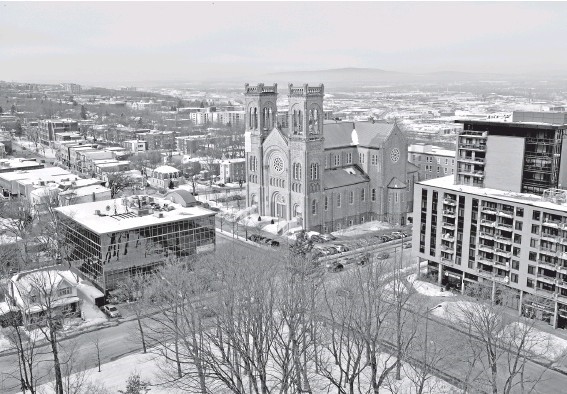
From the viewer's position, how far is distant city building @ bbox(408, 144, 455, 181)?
89.3m

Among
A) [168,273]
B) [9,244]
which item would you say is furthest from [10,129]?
[168,273]

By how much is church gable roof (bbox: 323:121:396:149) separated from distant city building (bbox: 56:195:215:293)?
25.6 meters

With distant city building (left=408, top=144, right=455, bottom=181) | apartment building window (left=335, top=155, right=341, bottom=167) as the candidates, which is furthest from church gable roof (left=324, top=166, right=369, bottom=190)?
distant city building (left=408, top=144, right=455, bottom=181)

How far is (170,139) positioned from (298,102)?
275 feet

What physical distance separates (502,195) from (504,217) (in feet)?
6.84

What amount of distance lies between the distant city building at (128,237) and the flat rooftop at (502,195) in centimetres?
2272

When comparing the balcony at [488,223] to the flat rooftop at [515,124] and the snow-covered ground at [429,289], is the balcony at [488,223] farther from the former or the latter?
the flat rooftop at [515,124]

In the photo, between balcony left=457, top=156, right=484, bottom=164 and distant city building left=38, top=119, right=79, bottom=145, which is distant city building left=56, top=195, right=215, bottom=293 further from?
distant city building left=38, top=119, right=79, bottom=145

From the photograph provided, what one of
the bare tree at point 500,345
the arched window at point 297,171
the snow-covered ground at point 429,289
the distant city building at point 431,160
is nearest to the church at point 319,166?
the arched window at point 297,171

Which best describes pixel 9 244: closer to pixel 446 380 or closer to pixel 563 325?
pixel 446 380

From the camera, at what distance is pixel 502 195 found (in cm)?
4712

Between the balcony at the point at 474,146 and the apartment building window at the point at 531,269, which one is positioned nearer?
the apartment building window at the point at 531,269

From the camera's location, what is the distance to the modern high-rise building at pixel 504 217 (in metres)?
43.4

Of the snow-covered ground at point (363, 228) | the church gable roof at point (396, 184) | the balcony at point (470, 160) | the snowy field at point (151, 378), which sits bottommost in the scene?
the snowy field at point (151, 378)
